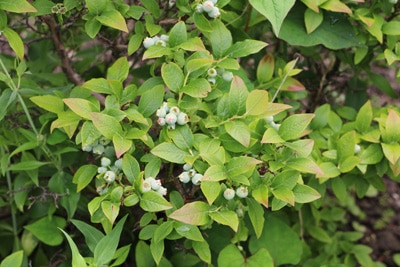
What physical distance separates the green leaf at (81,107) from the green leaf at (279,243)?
2.26 feet

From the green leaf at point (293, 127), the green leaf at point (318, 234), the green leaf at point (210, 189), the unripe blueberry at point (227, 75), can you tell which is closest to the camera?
the green leaf at point (210, 189)

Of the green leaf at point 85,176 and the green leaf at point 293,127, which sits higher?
the green leaf at point 293,127

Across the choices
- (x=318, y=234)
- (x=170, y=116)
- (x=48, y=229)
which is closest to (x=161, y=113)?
(x=170, y=116)

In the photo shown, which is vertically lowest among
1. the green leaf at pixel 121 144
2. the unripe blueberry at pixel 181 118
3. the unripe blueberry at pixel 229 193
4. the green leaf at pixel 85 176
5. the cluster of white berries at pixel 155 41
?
the green leaf at pixel 85 176

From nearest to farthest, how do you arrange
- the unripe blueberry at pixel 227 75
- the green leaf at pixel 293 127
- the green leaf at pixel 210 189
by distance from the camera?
the green leaf at pixel 210 189
the green leaf at pixel 293 127
the unripe blueberry at pixel 227 75

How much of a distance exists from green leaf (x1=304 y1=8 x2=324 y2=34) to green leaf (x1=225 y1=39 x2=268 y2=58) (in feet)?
1.05

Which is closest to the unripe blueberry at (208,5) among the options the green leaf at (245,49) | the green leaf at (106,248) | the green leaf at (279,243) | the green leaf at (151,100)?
the green leaf at (245,49)

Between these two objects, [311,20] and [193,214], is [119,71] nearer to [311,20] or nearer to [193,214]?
[193,214]

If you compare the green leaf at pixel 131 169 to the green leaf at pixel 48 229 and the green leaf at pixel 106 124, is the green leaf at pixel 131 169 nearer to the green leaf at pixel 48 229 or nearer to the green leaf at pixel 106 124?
the green leaf at pixel 106 124

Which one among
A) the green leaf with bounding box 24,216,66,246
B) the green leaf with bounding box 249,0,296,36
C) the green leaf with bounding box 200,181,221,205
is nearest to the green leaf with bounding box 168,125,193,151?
the green leaf with bounding box 200,181,221,205

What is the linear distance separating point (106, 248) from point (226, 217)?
0.29 m

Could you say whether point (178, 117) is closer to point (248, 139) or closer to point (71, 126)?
point (248, 139)

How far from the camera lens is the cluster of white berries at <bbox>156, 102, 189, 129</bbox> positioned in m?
1.22

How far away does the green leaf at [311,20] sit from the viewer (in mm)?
1579
